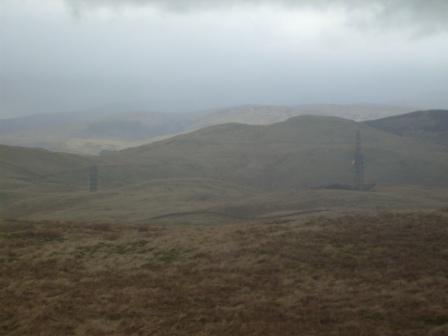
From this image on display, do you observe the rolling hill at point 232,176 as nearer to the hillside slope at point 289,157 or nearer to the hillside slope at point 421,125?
the hillside slope at point 289,157

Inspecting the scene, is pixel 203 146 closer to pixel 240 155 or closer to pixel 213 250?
pixel 240 155

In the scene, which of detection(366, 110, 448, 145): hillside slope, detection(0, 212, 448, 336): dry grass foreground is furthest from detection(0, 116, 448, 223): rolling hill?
detection(0, 212, 448, 336): dry grass foreground

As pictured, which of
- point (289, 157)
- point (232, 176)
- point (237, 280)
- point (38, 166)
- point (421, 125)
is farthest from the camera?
point (421, 125)

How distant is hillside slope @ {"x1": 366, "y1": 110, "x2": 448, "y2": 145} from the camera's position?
464 ft

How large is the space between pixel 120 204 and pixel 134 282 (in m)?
50.3

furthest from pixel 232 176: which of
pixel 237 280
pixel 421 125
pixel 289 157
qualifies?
pixel 237 280

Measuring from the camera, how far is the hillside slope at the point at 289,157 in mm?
108250

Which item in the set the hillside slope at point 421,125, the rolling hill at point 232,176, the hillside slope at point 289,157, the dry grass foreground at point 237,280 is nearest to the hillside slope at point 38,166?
the rolling hill at point 232,176

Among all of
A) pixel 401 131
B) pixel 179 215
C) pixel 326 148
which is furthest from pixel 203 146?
pixel 179 215

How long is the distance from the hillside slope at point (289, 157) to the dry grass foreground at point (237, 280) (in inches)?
2976

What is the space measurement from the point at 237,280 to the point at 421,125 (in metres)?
140

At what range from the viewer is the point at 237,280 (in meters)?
19.3

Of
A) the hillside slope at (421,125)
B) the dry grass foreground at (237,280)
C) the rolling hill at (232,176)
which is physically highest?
the hillside slope at (421,125)

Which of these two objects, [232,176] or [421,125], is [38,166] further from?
[421,125]
